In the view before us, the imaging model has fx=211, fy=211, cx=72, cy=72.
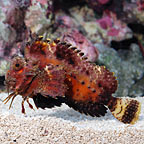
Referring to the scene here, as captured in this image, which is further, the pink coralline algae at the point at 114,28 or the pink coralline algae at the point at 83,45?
the pink coralline algae at the point at 114,28

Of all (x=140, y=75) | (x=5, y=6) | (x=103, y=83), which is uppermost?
(x=5, y=6)

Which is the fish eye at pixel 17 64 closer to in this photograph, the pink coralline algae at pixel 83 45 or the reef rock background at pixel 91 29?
the reef rock background at pixel 91 29

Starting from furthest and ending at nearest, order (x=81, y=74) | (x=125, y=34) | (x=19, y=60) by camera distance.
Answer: (x=125, y=34)
(x=81, y=74)
(x=19, y=60)

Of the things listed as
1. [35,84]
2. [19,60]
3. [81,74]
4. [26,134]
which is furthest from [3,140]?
[81,74]

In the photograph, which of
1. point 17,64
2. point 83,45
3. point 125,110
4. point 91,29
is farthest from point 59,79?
point 91,29

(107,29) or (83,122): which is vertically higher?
(107,29)

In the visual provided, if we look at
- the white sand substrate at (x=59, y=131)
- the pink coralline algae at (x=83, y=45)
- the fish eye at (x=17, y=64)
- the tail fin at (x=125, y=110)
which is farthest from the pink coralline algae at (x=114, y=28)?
the fish eye at (x=17, y=64)

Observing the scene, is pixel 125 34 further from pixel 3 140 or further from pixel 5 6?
pixel 3 140
